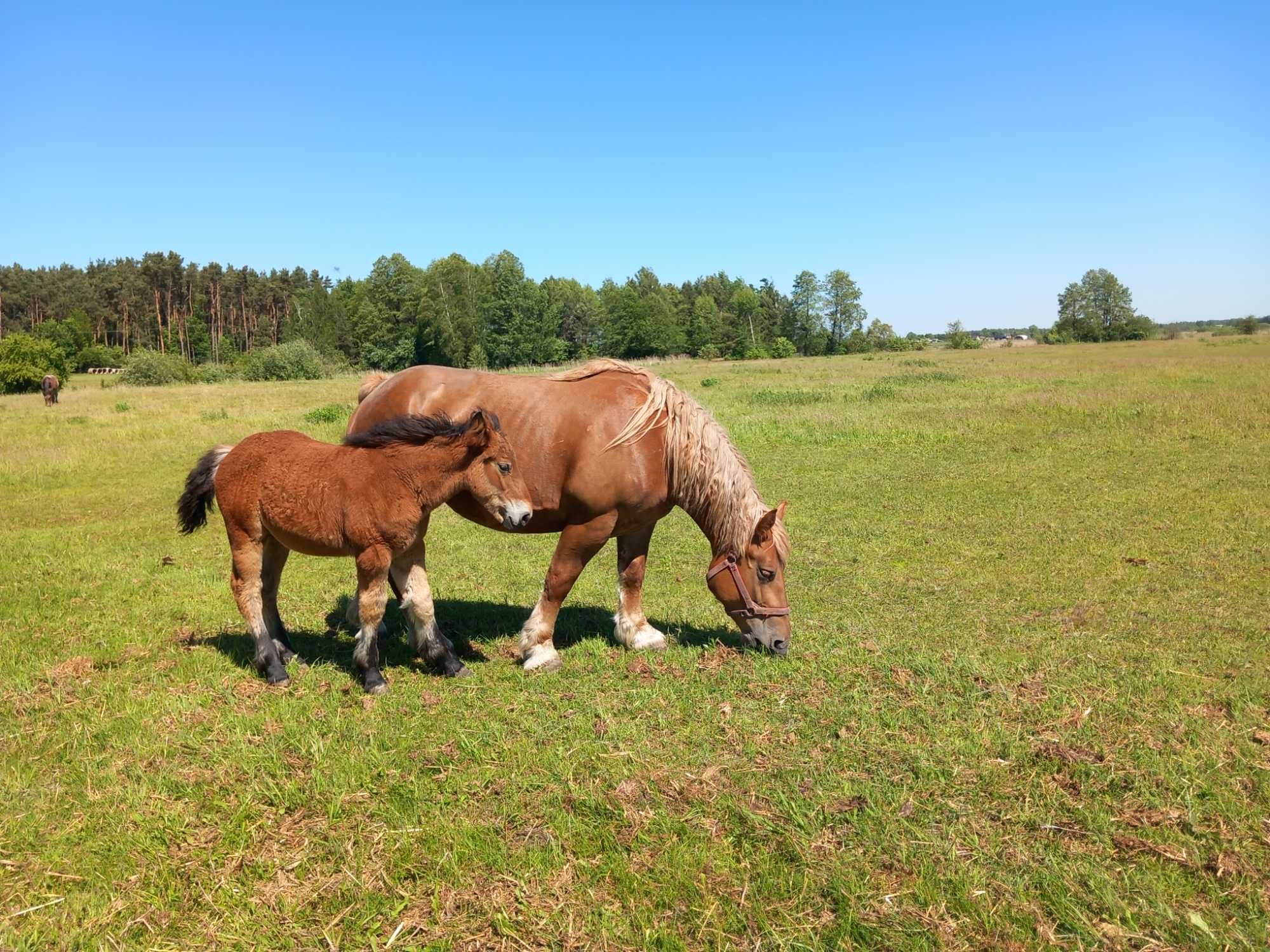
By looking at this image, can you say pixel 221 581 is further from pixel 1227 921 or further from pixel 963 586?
pixel 1227 921

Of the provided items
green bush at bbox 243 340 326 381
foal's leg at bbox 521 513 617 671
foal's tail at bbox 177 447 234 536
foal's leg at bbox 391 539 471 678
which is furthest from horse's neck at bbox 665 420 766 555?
green bush at bbox 243 340 326 381

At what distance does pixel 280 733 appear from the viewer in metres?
4.53

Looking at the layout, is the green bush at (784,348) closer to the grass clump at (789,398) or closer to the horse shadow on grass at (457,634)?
the grass clump at (789,398)

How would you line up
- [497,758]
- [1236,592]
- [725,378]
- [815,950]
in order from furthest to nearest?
[725,378]
[1236,592]
[497,758]
[815,950]

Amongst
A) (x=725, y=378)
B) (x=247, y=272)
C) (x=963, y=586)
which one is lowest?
(x=963, y=586)

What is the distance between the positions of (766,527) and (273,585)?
390cm

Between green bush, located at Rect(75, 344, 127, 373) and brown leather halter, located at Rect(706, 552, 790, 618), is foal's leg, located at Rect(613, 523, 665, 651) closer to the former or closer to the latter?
brown leather halter, located at Rect(706, 552, 790, 618)

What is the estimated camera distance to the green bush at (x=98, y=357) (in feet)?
222

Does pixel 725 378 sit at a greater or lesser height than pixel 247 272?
lesser

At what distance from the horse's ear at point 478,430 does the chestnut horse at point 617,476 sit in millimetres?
566

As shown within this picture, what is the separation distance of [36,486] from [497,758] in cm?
1521

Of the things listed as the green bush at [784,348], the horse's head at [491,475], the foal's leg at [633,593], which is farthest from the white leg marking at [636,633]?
the green bush at [784,348]

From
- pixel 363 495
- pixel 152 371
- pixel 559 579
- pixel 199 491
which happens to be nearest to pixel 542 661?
pixel 559 579

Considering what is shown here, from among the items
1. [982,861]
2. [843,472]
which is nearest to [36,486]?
[843,472]
